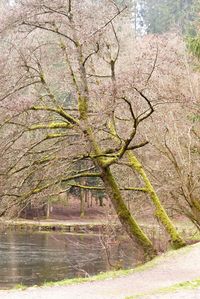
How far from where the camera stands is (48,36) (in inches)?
647

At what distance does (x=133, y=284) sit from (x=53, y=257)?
14.1m

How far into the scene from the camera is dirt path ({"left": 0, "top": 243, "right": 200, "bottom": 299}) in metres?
10.7

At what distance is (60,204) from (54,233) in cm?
1302

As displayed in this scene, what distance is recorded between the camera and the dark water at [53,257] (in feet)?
67.2

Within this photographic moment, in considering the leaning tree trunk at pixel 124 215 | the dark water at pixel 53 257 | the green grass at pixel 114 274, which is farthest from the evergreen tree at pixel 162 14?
the green grass at pixel 114 274

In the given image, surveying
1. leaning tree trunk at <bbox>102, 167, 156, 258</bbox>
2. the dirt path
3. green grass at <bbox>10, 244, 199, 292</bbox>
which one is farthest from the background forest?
the dirt path

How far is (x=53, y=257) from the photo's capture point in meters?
25.3

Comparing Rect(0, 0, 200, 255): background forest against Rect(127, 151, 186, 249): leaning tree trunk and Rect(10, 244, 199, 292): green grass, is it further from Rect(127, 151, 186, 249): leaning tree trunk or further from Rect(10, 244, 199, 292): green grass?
Rect(10, 244, 199, 292): green grass

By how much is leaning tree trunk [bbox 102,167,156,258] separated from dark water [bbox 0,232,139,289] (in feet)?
6.63

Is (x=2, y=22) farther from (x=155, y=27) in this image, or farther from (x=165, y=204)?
(x=155, y=27)

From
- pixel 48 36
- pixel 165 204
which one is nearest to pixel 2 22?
pixel 48 36

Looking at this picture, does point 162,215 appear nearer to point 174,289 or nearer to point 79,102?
point 79,102

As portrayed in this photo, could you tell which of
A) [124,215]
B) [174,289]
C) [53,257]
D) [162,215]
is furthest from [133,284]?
[53,257]

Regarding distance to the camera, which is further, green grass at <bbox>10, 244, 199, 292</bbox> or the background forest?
the background forest
